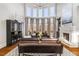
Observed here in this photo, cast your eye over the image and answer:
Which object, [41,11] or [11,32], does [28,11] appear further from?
[11,32]

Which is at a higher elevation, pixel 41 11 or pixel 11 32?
pixel 41 11

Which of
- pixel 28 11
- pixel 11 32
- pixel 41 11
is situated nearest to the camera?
pixel 41 11

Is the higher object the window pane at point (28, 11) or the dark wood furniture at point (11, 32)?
the window pane at point (28, 11)

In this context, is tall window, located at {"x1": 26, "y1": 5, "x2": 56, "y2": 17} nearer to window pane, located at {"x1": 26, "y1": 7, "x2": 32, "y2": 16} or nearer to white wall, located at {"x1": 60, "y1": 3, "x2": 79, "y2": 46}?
window pane, located at {"x1": 26, "y1": 7, "x2": 32, "y2": 16}

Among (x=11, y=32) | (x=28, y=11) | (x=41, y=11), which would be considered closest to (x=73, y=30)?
(x=41, y=11)

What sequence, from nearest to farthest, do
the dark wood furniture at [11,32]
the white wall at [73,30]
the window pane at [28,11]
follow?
the window pane at [28,11], the white wall at [73,30], the dark wood furniture at [11,32]

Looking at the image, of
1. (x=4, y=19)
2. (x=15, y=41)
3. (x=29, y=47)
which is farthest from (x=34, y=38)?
(x=4, y=19)

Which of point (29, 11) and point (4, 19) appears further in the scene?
point (4, 19)

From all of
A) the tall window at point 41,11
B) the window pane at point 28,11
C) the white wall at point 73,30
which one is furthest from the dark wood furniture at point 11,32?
the white wall at point 73,30

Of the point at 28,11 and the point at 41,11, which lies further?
the point at 28,11

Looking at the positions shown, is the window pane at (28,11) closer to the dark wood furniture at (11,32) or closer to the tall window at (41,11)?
the tall window at (41,11)

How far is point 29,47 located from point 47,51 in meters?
0.55

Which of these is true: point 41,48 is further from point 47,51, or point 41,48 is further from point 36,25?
point 36,25

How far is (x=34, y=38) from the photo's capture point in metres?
5.23
